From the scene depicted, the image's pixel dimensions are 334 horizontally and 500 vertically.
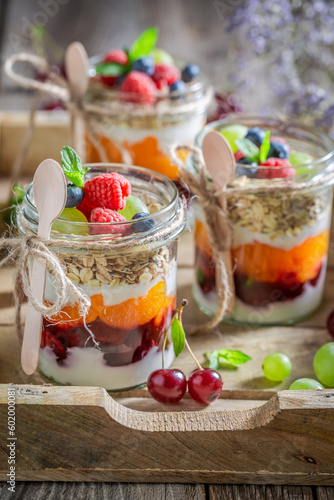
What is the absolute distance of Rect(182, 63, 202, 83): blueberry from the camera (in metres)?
1.75

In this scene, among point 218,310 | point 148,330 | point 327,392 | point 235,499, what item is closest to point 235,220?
point 218,310

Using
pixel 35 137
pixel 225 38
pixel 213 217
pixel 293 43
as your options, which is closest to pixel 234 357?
pixel 213 217

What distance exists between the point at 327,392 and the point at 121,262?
38 centimetres

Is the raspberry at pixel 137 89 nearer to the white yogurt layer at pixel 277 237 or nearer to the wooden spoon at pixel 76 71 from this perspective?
the wooden spoon at pixel 76 71

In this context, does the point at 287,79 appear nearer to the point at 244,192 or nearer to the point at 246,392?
the point at 244,192

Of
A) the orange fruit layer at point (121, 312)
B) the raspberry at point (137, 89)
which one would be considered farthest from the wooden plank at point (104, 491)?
the raspberry at point (137, 89)

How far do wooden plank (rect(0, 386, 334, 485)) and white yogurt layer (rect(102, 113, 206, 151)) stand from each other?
797 mm

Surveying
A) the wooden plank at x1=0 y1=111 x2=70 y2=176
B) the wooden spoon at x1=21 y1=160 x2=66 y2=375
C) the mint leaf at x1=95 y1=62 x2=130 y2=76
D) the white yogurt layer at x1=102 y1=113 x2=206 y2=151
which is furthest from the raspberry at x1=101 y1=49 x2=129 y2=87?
the wooden spoon at x1=21 y1=160 x2=66 y2=375

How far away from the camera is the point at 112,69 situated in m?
1.72

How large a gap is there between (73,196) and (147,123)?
1.96 feet

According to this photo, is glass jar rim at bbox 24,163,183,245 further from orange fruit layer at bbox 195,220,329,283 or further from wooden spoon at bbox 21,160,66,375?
orange fruit layer at bbox 195,220,329,283

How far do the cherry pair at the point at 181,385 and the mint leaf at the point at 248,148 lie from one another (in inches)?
16.7

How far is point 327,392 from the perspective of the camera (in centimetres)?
106

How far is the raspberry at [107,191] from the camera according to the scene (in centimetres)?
113
